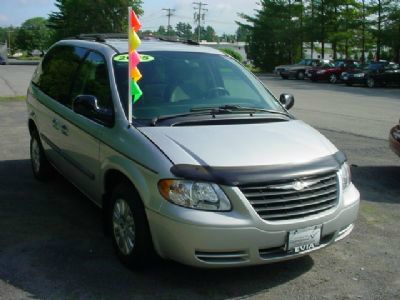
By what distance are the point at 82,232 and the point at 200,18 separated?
86.6m

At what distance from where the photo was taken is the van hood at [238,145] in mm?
3758

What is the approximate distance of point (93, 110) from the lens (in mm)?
4465

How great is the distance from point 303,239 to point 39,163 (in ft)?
13.1

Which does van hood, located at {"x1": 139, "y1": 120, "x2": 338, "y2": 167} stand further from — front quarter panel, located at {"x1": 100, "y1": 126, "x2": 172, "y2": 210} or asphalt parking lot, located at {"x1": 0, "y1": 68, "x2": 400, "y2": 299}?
asphalt parking lot, located at {"x1": 0, "y1": 68, "x2": 400, "y2": 299}

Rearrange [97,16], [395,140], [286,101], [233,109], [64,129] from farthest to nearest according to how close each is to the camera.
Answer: [97,16] < [395,140] < [286,101] < [64,129] < [233,109]

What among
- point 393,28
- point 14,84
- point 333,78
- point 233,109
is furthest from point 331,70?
point 233,109

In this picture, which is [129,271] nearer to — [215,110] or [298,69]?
[215,110]

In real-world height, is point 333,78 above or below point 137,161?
below

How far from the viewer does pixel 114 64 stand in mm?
4820

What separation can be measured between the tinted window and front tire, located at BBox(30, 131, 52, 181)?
57.9 inches

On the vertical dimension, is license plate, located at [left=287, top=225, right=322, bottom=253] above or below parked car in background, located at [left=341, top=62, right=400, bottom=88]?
below

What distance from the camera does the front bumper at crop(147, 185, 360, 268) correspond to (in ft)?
11.5

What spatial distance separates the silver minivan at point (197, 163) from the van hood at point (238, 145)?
0.04 ft

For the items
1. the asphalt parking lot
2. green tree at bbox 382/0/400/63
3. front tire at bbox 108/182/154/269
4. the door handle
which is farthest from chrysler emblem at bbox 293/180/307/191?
green tree at bbox 382/0/400/63
